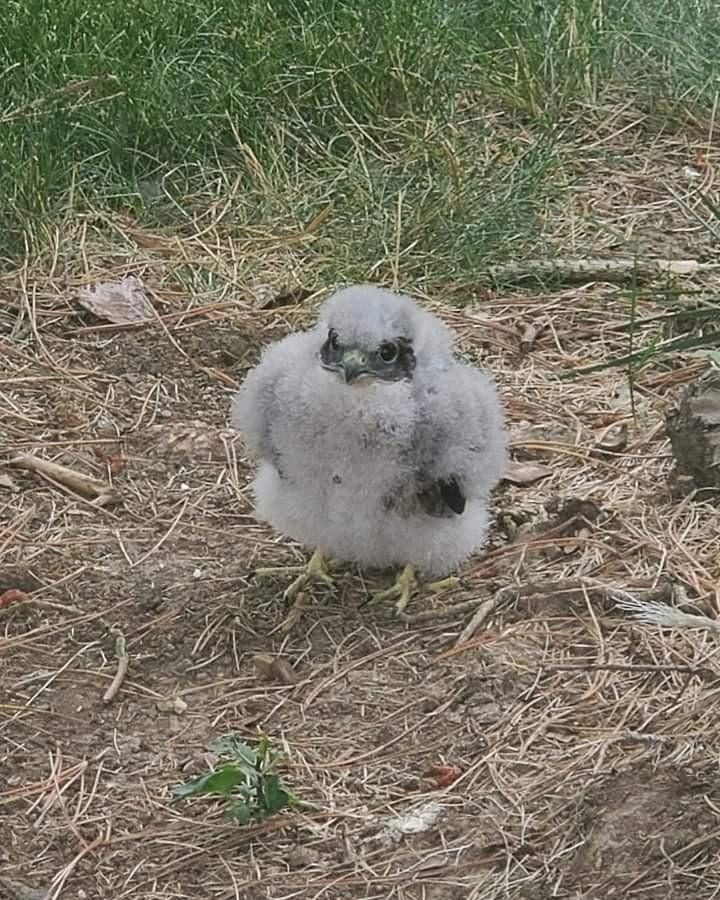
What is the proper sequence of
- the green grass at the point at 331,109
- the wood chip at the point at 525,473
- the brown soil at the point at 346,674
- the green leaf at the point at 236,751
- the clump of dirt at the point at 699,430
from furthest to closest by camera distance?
the green grass at the point at 331,109 → the wood chip at the point at 525,473 → the clump of dirt at the point at 699,430 → the green leaf at the point at 236,751 → the brown soil at the point at 346,674

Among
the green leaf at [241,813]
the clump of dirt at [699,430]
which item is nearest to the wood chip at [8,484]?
the green leaf at [241,813]

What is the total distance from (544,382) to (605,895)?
2207 millimetres

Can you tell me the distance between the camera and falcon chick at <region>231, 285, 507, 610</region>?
11.3 feet

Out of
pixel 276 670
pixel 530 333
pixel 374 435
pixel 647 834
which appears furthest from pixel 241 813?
pixel 530 333

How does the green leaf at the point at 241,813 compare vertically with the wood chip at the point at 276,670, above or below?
above

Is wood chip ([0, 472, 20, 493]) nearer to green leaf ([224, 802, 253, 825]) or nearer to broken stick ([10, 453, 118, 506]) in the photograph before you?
broken stick ([10, 453, 118, 506])

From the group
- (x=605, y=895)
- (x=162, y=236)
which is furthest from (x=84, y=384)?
(x=605, y=895)

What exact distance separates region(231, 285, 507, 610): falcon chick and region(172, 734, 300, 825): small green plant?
2.50 ft

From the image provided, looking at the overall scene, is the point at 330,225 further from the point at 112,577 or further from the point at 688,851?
the point at 688,851

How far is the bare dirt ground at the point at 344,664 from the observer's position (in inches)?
112

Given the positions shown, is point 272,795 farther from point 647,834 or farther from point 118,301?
point 118,301

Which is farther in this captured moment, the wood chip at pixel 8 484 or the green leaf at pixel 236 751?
the wood chip at pixel 8 484

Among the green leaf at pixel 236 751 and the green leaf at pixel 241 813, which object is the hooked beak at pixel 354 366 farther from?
the green leaf at pixel 241 813

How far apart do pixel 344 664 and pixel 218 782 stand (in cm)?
63
